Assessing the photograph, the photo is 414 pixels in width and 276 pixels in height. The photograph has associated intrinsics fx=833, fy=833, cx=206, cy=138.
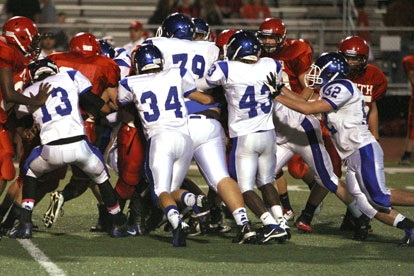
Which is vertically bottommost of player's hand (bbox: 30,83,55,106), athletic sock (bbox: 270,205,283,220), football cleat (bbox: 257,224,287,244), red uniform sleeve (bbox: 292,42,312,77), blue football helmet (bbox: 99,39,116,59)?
football cleat (bbox: 257,224,287,244)

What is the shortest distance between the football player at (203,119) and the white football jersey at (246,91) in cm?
19

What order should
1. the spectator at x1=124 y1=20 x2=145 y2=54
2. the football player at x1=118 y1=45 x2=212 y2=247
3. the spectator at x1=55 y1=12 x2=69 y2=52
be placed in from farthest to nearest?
the spectator at x1=55 y1=12 x2=69 y2=52 → the spectator at x1=124 y1=20 x2=145 y2=54 → the football player at x1=118 y1=45 x2=212 y2=247

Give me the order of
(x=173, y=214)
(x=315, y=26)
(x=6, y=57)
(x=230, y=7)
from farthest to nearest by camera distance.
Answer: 1. (x=230, y=7)
2. (x=315, y=26)
3. (x=6, y=57)
4. (x=173, y=214)

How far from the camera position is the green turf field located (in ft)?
16.2

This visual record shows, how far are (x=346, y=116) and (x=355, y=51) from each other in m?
0.83

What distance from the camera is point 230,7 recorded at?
14727 mm

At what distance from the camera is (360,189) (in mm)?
5879

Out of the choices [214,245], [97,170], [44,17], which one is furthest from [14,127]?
[44,17]

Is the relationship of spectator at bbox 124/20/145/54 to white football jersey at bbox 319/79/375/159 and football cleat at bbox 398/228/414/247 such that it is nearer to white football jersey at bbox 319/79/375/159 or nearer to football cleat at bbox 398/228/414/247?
white football jersey at bbox 319/79/375/159

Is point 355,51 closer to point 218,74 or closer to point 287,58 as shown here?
point 287,58

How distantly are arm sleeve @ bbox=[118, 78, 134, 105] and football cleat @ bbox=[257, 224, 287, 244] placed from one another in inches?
51.7

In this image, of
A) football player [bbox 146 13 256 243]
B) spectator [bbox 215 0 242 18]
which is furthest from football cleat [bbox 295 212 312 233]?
spectator [bbox 215 0 242 18]

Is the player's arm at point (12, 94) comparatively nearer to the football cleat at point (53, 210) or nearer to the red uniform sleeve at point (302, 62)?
the football cleat at point (53, 210)

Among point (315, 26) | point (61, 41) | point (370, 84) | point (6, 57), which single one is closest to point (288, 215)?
point (370, 84)
